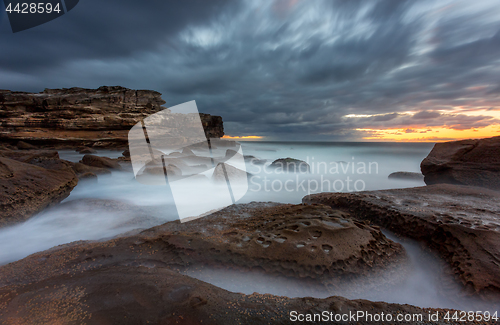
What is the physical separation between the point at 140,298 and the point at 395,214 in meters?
3.55

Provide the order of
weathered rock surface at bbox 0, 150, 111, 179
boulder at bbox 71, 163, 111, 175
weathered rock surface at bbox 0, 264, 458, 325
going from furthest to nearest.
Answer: boulder at bbox 71, 163, 111, 175
weathered rock surface at bbox 0, 150, 111, 179
weathered rock surface at bbox 0, 264, 458, 325

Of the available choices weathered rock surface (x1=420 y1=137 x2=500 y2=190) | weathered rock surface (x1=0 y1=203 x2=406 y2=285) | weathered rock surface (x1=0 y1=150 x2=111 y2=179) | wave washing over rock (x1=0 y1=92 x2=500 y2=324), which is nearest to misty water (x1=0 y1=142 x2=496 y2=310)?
A: wave washing over rock (x1=0 y1=92 x2=500 y2=324)

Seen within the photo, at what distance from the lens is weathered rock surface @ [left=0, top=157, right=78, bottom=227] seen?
10.9 feet

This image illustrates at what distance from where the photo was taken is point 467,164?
5.20 m

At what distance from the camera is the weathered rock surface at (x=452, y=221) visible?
6.27 ft

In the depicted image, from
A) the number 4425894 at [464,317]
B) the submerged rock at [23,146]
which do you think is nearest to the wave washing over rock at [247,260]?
the number 4425894 at [464,317]

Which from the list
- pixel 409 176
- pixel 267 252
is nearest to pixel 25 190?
pixel 267 252

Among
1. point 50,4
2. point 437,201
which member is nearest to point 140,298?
point 437,201

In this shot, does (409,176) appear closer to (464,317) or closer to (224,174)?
(224,174)

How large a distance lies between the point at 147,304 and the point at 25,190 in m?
4.11

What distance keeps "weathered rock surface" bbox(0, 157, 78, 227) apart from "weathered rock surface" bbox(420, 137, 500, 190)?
Answer: 966 centimetres

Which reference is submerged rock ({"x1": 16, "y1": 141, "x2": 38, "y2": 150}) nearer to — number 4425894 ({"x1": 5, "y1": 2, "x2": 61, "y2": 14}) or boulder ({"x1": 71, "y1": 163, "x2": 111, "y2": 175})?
boulder ({"x1": 71, "y1": 163, "x2": 111, "y2": 175})

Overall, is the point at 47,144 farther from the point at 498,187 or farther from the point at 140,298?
the point at 498,187

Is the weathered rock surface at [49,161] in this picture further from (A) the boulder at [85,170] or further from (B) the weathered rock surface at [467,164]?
(B) the weathered rock surface at [467,164]
